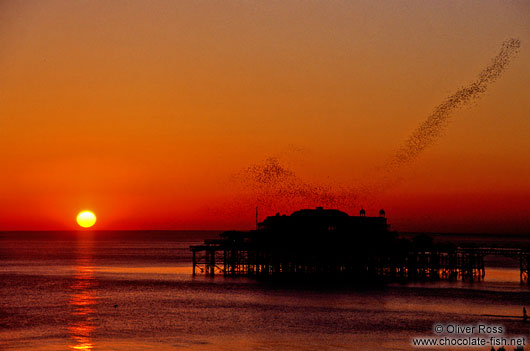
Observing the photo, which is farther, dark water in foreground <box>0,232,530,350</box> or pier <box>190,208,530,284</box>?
pier <box>190,208,530,284</box>

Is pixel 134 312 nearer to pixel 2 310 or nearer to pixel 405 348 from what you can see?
pixel 2 310

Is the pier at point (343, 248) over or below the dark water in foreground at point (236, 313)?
over

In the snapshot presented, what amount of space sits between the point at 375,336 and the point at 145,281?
54.2 metres

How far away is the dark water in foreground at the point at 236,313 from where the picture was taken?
49.8m

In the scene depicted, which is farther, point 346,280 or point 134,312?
point 346,280

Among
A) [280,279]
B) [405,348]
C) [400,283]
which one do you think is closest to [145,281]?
[280,279]

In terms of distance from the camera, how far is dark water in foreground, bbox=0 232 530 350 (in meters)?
49.8

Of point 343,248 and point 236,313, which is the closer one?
point 236,313

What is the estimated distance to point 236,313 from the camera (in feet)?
211

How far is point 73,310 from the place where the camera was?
218ft

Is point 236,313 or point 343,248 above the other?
point 343,248

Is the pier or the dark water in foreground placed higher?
the pier

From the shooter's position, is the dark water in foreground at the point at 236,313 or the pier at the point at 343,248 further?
the pier at the point at 343,248

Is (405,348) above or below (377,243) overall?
below
